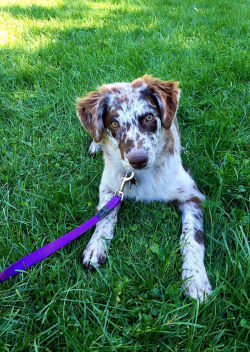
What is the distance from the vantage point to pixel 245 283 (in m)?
1.84

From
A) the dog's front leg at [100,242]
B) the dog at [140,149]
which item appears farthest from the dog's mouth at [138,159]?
the dog's front leg at [100,242]

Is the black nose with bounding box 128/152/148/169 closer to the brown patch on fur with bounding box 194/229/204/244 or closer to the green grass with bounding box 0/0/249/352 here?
the green grass with bounding box 0/0/249/352

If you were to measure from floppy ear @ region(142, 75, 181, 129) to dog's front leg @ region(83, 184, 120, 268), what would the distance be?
3.09 feet

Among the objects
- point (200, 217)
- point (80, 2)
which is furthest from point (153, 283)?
point (80, 2)

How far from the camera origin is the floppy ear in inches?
104

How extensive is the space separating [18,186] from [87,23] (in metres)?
4.66

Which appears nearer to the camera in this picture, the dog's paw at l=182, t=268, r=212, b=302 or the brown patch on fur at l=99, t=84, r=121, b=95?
the dog's paw at l=182, t=268, r=212, b=302

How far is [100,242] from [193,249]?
2.39 ft

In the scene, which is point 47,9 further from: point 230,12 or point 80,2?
point 230,12

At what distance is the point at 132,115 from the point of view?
2551 mm

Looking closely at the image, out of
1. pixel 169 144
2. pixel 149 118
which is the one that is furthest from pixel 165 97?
pixel 169 144

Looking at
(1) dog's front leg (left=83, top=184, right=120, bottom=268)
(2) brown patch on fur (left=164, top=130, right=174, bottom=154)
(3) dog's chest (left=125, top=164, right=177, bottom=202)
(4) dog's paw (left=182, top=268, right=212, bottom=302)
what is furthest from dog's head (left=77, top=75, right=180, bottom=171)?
(4) dog's paw (left=182, top=268, right=212, bottom=302)

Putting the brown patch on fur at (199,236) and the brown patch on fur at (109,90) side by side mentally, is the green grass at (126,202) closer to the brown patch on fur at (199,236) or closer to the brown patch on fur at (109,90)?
the brown patch on fur at (199,236)

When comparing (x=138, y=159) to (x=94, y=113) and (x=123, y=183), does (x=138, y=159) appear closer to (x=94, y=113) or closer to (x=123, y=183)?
(x=123, y=183)
